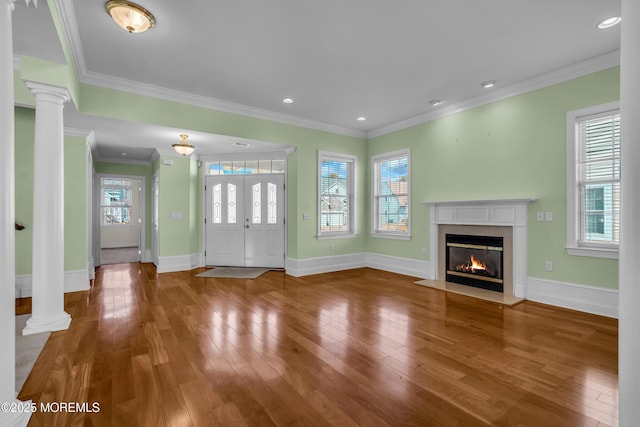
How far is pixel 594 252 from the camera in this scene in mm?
3654

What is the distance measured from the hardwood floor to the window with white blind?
2361 millimetres

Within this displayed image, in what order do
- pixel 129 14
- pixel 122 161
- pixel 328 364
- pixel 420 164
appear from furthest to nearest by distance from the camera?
1. pixel 122 161
2. pixel 420 164
3. pixel 129 14
4. pixel 328 364

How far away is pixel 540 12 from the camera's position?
278 cm

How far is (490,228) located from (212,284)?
4.62 meters

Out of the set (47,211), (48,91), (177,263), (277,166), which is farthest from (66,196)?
(277,166)

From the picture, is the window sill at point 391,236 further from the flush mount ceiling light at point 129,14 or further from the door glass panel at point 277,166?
the flush mount ceiling light at point 129,14

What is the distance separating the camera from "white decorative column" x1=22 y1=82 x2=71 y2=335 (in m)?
3.11

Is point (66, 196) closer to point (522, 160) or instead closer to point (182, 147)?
point (182, 147)

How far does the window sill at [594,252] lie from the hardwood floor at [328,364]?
73 cm

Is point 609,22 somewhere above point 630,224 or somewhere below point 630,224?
above

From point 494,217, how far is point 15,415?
5285mm

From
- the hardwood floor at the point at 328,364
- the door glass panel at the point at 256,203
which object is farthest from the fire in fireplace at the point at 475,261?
the door glass panel at the point at 256,203

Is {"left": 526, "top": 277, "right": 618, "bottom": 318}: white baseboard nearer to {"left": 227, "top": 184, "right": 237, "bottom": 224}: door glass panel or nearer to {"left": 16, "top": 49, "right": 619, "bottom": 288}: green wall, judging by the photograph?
{"left": 16, "top": 49, "right": 619, "bottom": 288}: green wall

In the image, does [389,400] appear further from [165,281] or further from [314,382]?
[165,281]
